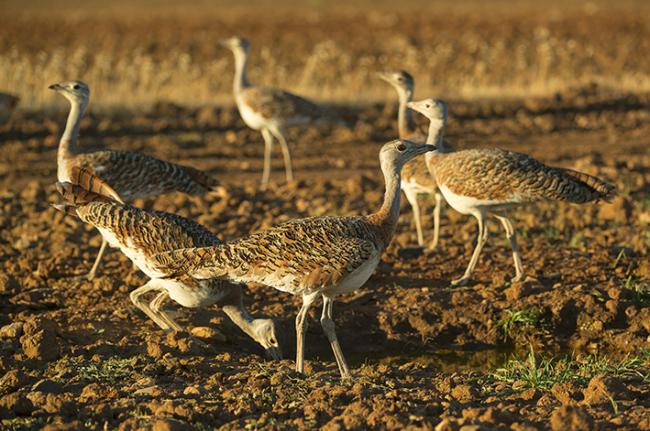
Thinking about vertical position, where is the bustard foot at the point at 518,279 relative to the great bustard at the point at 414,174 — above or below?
below

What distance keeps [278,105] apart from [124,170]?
12.2 ft

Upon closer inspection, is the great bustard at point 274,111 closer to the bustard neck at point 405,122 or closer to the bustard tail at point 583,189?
the bustard neck at point 405,122

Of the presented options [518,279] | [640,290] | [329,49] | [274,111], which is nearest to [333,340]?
[518,279]

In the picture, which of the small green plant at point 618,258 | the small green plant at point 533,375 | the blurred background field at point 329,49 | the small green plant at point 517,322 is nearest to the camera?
the small green plant at point 533,375

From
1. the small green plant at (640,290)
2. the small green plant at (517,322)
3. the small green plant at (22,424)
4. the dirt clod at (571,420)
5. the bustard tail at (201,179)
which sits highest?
the bustard tail at (201,179)

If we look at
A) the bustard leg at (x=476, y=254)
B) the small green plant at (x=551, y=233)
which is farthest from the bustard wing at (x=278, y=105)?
the bustard leg at (x=476, y=254)

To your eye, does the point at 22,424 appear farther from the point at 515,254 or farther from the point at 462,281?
the point at 515,254

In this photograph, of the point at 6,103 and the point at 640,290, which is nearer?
the point at 640,290

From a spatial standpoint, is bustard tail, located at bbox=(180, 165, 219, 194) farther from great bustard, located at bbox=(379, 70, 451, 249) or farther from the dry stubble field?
great bustard, located at bbox=(379, 70, 451, 249)

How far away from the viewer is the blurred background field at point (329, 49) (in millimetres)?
18781

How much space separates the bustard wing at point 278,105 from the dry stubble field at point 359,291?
91cm

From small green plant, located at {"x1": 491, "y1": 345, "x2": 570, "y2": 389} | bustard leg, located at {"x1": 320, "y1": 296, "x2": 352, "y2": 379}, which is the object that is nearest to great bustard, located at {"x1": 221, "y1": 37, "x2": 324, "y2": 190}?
bustard leg, located at {"x1": 320, "y1": 296, "x2": 352, "y2": 379}

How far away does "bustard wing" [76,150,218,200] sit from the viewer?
366 inches

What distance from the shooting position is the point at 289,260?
654cm
